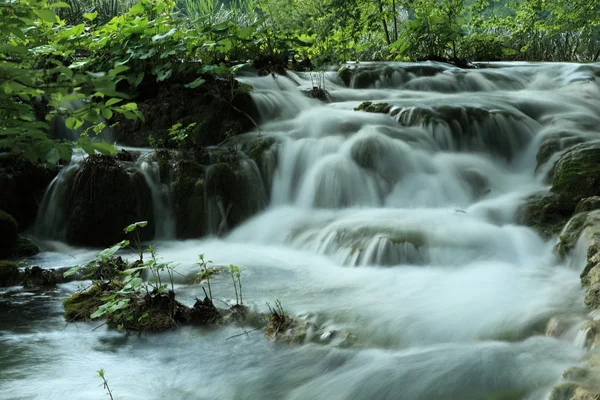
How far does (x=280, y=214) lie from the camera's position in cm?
630

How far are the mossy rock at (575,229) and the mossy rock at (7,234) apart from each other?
5139 millimetres

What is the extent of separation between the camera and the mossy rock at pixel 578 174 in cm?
497

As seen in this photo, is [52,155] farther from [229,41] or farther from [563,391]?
[229,41]

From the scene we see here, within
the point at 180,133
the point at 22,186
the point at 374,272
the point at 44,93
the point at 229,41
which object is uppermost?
the point at 229,41

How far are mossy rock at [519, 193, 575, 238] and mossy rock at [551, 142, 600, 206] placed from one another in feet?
0.24

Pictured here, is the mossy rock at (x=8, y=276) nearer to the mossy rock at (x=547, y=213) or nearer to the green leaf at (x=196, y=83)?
the green leaf at (x=196, y=83)

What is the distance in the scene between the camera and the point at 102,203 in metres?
6.22

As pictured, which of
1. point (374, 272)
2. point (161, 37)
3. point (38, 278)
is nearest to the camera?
point (374, 272)

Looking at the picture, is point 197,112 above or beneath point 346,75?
beneath

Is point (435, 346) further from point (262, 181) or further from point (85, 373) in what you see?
point (262, 181)

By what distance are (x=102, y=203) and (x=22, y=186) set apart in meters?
1.00

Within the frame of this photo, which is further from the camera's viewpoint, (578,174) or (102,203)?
(102,203)

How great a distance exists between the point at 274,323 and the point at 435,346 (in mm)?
1012

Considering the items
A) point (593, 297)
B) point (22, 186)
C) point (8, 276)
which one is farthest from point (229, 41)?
point (593, 297)
